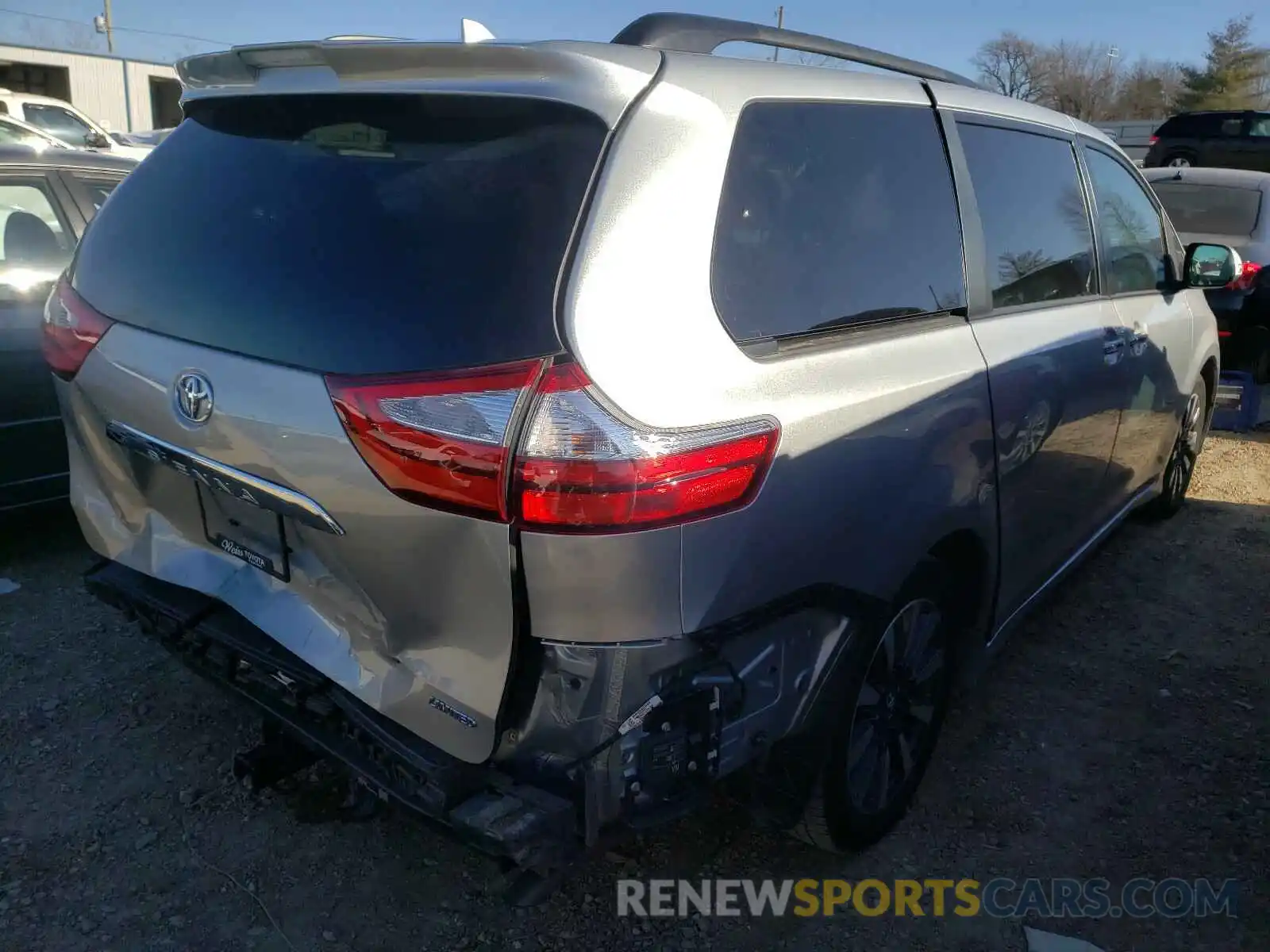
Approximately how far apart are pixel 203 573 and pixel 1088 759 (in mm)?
2591

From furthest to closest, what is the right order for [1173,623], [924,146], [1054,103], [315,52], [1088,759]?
[1054,103]
[1173,623]
[1088,759]
[924,146]
[315,52]

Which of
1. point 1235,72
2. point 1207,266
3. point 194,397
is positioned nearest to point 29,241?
point 194,397

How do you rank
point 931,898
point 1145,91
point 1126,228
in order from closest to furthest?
point 931,898, point 1126,228, point 1145,91

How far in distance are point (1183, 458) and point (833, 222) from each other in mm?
3660

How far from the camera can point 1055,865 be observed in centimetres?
267

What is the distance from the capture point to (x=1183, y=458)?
507 centimetres

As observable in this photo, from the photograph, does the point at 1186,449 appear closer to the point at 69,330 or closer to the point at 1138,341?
the point at 1138,341

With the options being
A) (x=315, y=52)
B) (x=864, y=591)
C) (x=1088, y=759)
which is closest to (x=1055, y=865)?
(x=1088, y=759)

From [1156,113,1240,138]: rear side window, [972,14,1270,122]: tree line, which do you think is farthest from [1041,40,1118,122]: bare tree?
[1156,113,1240,138]: rear side window

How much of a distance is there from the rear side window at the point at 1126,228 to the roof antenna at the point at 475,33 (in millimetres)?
2374

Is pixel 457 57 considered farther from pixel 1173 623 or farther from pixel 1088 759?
pixel 1173 623

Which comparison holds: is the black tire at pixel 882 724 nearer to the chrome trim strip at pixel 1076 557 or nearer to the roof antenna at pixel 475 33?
the chrome trim strip at pixel 1076 557

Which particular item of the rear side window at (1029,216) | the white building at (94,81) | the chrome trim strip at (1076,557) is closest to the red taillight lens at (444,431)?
the rear side window at (1029,216)

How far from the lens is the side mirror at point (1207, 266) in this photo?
168 inches
